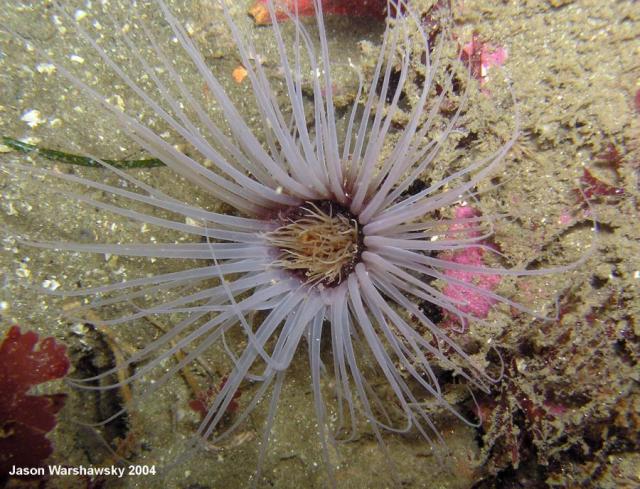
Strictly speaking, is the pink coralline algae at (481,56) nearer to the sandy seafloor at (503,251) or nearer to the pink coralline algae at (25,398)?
the sandy seafloor at (503,251)

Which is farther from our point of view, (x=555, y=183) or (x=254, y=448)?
(x=254, y=448)

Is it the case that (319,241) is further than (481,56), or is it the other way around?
(319,241)

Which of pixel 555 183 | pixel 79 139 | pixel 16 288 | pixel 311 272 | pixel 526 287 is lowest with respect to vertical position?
pixel 16 288

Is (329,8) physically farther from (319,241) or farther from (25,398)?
(25,398)

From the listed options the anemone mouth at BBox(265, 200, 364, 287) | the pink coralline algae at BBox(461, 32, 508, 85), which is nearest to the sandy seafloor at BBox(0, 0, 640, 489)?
the pink coralline algae at BBox(461, 32, 508, 85)

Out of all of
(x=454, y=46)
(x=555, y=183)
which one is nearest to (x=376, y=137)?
(x=454, y=46)

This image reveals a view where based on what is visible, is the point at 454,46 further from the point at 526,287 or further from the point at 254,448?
the point at 254,448

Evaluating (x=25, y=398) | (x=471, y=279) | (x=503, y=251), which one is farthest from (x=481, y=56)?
(x=25, y=398)
